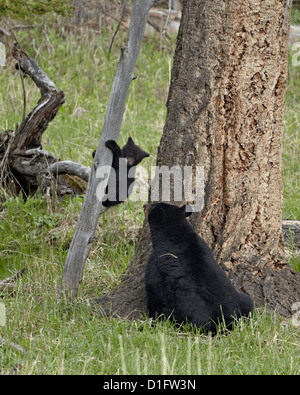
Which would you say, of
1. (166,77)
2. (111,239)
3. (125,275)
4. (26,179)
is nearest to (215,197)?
(125,275)

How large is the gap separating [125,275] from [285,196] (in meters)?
3.00

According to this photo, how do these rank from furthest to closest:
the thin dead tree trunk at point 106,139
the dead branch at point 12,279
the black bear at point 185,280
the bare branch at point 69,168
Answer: the bare branch at point 69,168, the dead branch at point 12,279, the thin dead tree trunk at point 106,139, the black bear at point 185,280

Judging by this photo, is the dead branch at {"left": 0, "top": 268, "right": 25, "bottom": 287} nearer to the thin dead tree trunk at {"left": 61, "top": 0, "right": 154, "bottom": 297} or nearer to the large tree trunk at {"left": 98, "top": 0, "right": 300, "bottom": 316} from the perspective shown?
the thin dead tree trunk at {"left": 61, "top": 0, "right": 154, "bottom": 297}

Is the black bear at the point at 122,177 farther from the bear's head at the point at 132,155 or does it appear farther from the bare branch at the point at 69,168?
the bare branch at the point at 69,168

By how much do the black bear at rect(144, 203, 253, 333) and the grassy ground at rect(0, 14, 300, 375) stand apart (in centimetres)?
12

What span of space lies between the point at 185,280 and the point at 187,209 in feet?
1.99

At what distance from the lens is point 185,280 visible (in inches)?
135

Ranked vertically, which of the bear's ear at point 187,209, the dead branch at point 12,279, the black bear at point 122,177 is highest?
the black bear at point 122,177

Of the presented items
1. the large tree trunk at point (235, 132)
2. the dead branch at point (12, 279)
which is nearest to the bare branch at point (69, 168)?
the dead branch at point (12, 279)

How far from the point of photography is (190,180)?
153 inches

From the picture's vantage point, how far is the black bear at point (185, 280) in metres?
3.38

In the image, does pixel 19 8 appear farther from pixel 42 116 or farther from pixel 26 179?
pixel 26 179

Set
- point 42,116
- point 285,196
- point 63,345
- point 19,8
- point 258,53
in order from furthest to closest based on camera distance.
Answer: point 285,196 < point 42,116 < point 19,8 < point 258,53 < point 63,345

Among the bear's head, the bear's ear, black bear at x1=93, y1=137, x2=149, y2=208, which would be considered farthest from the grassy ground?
the bear's head
